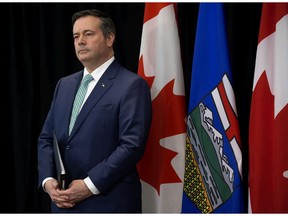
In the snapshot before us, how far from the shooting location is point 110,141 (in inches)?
92.1

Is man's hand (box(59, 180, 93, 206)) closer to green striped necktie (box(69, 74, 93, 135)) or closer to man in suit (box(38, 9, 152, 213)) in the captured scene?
man in suit (box(38, 9, 152, 213))

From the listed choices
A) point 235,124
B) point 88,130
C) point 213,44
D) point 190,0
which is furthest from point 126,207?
point 190,0

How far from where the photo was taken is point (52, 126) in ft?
8.44

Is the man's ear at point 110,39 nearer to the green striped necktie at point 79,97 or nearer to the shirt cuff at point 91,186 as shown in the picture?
the green striped necktie at point 79,97

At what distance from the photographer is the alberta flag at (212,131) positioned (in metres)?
2.63

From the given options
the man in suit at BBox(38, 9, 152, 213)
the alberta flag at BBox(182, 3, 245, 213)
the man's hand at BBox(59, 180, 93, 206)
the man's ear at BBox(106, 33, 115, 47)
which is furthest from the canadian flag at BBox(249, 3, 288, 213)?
the man's hand at BBox(59, 180, 93, 206)

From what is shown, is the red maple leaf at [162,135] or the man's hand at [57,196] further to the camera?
the red maple leaf at [162,135]

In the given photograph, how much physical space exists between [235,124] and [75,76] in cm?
85

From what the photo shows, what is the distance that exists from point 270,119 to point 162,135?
1.85ft

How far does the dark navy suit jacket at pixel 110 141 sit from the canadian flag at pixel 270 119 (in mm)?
604

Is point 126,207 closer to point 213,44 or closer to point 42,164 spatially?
point 42,164

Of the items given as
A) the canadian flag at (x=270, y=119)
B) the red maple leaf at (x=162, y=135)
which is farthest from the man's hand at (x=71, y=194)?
the canadian flag at (x=270, y=119)

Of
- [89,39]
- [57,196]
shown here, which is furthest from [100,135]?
[89,39]

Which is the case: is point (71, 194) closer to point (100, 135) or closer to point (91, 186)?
point (91, 186)
